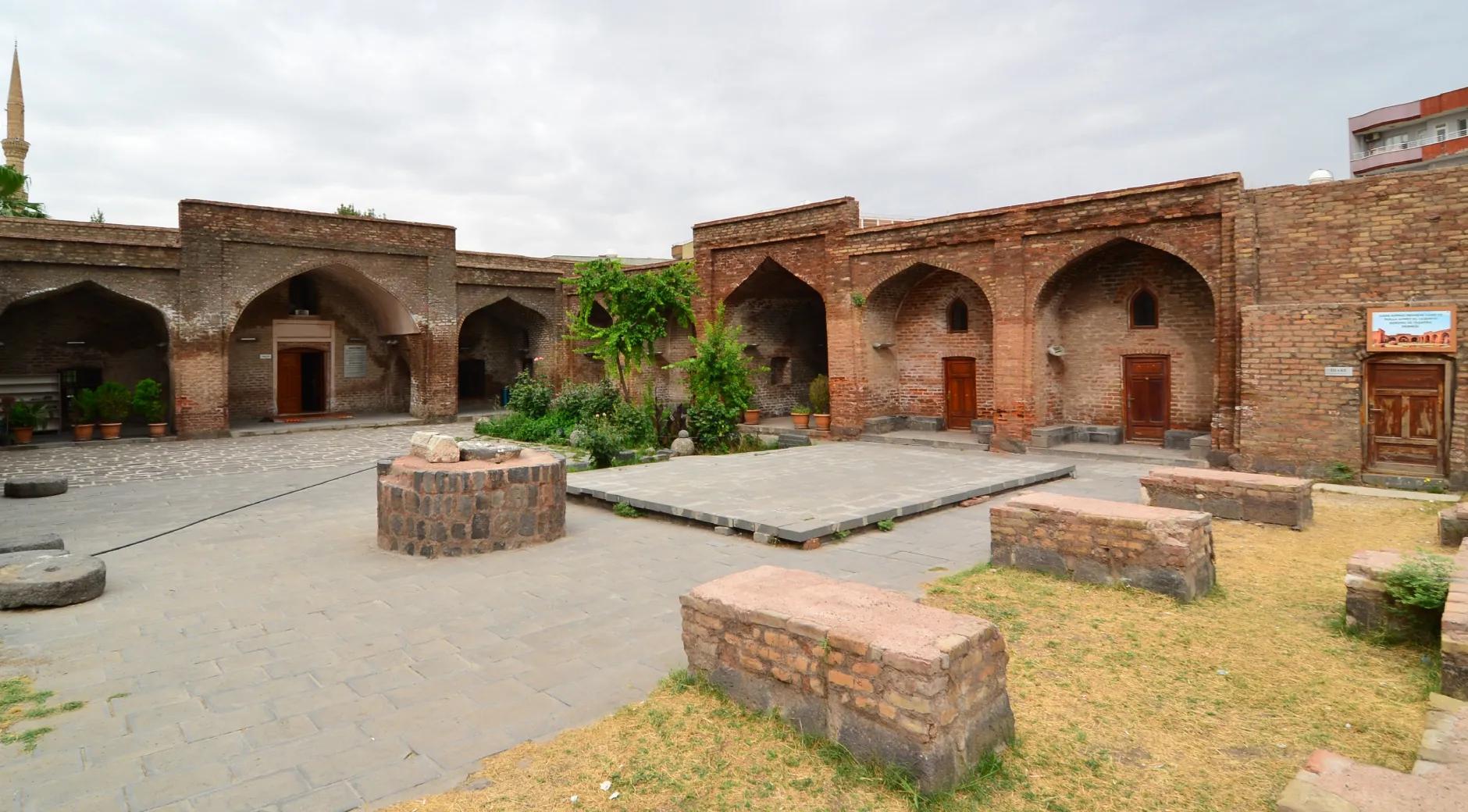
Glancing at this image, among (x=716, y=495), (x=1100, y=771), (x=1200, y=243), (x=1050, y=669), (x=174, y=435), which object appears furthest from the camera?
(x=174, y=435)

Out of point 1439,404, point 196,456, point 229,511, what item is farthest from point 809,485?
point 196,456

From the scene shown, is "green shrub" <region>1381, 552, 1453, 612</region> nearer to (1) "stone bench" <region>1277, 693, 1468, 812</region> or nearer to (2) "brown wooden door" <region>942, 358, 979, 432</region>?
(1) "stone bench" <region>1277, 693, 1468, 812</region>

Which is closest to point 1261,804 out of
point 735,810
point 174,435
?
point 735,810

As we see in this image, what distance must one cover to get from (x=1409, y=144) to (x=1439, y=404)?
41.4 m

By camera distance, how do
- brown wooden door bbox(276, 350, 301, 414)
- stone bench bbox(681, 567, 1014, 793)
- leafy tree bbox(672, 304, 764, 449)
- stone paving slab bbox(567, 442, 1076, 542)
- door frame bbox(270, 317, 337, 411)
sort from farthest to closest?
brown wooden door bbox(276, 350, 301, 414) < door frame bbox(270, 317, 337, 411) < leafy tree bbox(672, 304, 764, 449) < stone paving slab bbox(567, 442, 1076, 542) < stone bench bbox(681, 567, 1014, 793)

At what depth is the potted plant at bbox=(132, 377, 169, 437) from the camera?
1870 centimetres

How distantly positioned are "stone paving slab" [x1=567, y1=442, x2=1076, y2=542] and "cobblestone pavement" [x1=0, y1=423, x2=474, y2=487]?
275 inches

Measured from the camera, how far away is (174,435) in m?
18.9

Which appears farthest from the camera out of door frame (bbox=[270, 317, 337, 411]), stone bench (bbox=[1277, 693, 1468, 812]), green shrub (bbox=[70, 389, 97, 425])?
door frame (bbox=[270, 317, 337, 411])

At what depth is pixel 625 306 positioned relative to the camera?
17.8 metres

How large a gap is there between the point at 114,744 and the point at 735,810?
3.05m

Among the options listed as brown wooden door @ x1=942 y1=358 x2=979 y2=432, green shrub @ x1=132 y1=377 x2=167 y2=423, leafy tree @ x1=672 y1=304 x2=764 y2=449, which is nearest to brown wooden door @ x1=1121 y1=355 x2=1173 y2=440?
brown wooden door @ x1=942 y1=358 x2=979 y2=432

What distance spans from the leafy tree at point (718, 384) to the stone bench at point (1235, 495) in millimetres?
8831

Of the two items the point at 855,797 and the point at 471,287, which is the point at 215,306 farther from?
the point at 855,797
